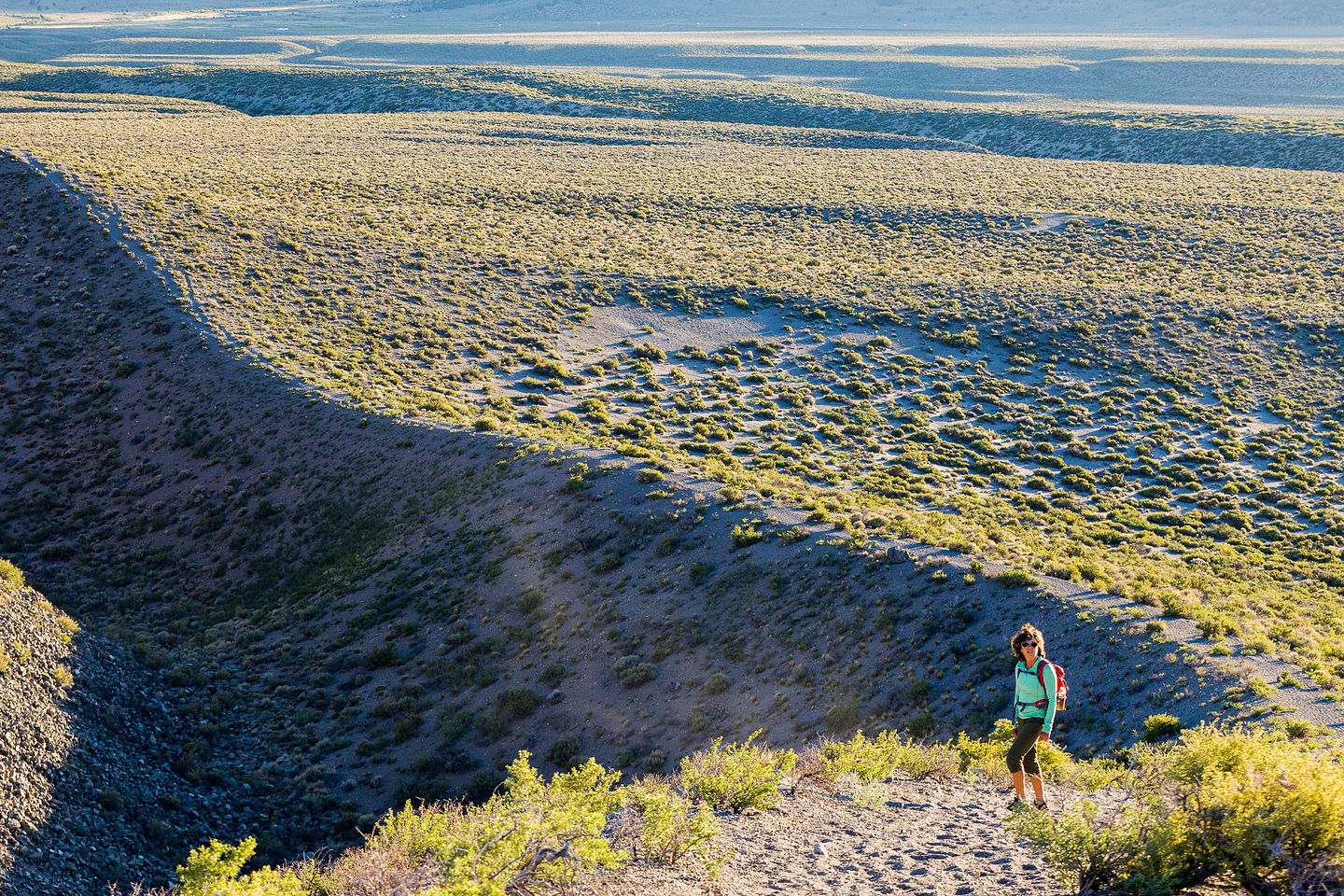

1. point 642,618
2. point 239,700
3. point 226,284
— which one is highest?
point 226,284

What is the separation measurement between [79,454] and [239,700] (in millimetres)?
12744

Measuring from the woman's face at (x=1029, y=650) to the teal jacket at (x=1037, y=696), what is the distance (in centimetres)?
6

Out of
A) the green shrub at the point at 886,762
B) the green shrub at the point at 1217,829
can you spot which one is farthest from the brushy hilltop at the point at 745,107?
the green shrub at the point at 1217,829

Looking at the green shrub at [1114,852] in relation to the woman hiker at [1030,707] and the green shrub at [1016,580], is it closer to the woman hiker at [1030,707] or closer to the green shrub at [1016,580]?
the woman hiker at [1030,707]

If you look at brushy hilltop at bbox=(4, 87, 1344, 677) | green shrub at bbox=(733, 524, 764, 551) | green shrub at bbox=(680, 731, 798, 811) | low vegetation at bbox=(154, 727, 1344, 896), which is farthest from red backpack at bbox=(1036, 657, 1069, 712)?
green shrub at bbox=(733, 524, 764, 551)

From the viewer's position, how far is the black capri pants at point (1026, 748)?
29.0 feet

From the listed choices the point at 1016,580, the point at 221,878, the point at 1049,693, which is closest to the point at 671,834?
the point at 221,878

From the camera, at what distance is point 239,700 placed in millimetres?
16094

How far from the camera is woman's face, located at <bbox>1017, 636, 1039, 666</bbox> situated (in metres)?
8.91

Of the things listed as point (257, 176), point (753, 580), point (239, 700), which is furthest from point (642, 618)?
point (257, 176)

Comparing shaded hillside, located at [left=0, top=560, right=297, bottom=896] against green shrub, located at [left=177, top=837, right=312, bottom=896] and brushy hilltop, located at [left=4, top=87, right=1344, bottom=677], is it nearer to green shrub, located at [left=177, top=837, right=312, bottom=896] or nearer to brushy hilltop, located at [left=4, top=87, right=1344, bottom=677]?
green shrub, located at [left=177, top=837, right=312, bottom=896]

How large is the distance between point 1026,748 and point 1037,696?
0.61m

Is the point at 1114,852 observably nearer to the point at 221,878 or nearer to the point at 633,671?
the point at 221,878

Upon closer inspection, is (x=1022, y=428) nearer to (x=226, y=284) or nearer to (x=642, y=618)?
(x=642, y=618)
